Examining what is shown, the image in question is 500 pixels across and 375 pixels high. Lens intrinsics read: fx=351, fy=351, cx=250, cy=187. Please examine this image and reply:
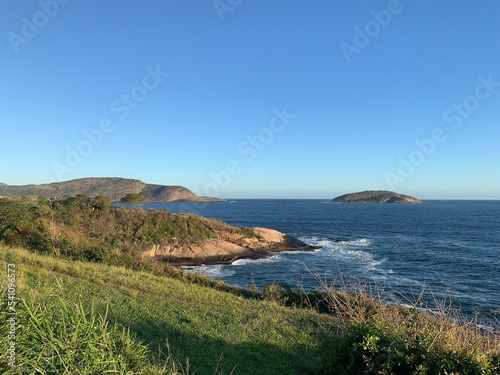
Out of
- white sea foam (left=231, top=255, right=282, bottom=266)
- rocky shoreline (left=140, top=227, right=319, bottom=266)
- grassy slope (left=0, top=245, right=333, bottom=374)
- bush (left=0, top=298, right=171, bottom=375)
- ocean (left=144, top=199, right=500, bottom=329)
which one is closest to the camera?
bush (left=0, top=298, right=171, bottom=375)

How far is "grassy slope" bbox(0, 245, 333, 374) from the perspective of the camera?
23.6 feet

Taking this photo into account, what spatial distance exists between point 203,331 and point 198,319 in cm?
85

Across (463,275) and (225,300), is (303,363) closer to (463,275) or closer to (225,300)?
(225,300)

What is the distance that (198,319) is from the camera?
935cm

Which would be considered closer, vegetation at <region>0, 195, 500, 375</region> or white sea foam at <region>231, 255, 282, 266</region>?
vegetation at <region>0, 195, 500, 375</region>

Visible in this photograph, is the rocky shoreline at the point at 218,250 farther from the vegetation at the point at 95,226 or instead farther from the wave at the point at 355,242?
the wave at the point at 355,242

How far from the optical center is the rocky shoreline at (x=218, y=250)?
126ft

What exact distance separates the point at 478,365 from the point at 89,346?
192 inches

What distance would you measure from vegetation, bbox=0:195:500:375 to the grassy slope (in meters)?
0.03

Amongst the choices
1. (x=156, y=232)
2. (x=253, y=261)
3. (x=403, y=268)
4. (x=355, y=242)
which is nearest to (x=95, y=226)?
(x=156, y=232)

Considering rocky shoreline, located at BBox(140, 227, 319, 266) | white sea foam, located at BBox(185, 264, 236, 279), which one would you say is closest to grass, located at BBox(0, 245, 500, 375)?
white sea foam, located at BBox(185, 264, 236, 279)

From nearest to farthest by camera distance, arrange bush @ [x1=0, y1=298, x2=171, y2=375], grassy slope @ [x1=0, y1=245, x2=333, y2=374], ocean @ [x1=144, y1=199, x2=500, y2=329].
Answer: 1. bush @ [x1=0, y1=298, x2=171, y2=375]
2. grassy slope @ [x1=0, y1=245, x2=333, y2=374]
3. ocean @ [x1=144, y1=199, x2=500, y2=329]

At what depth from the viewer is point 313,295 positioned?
1531 cm

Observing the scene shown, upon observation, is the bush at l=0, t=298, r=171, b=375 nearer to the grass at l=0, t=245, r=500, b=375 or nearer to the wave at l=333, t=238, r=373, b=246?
the grass at l=0, t=245, r=500, b=375
